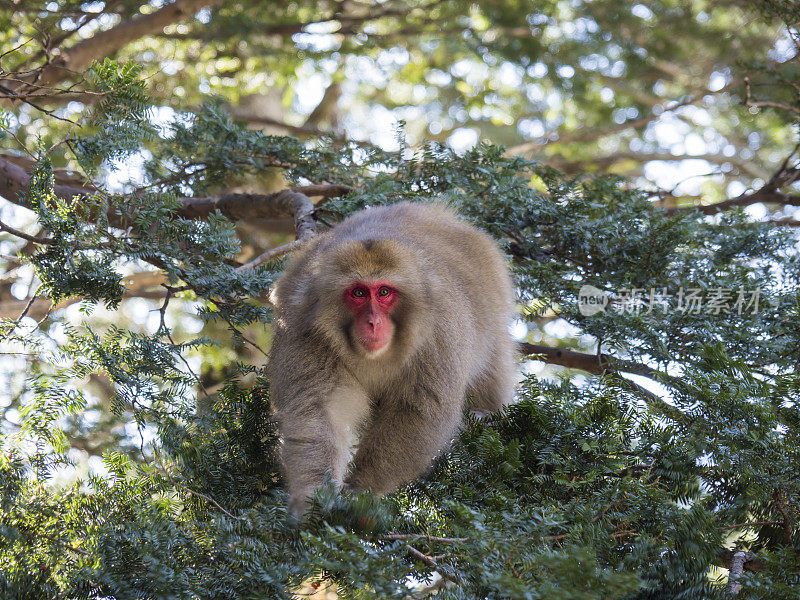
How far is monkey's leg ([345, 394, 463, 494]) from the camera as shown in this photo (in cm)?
372

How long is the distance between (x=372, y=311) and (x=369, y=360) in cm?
30

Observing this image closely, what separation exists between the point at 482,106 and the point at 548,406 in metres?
8.66

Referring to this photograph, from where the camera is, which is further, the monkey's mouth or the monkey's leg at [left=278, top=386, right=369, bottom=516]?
the monkey's mouth

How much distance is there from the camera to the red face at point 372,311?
3.71 meters

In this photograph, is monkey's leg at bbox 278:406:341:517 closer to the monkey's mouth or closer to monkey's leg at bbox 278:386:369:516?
monkey's leg at bbox 278:386:369:516

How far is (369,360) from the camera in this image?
385 centimetres

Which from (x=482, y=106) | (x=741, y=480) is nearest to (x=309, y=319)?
(x=741, y=480)

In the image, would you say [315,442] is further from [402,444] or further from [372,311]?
[372,311]

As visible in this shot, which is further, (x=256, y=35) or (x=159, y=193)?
(x=256, y=35)

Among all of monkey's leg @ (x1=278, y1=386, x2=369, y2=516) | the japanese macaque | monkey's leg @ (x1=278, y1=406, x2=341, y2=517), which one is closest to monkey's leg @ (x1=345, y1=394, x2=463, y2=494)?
the japanese macaque

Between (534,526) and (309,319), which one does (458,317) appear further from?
(534,526)

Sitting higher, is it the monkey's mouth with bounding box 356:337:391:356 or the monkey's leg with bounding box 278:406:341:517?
the monkey's mouth with bounding box 356:337:391:356

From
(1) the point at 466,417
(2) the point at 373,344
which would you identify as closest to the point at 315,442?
(2) the point at 373,344

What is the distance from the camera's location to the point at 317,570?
2.28 meters
